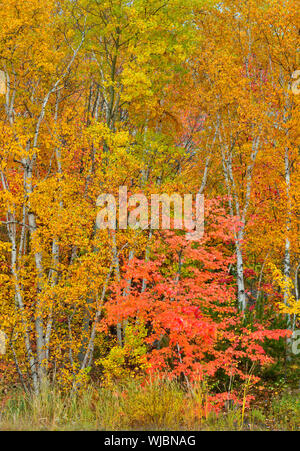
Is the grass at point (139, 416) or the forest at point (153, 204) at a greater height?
the forest at point (153, 204)

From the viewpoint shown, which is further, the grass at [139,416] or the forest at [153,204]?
the forest at [153,204]

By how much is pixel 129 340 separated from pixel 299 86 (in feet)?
33.0

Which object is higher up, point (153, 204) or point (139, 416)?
point (153, 204)

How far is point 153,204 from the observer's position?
483 inches

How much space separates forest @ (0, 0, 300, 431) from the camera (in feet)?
35.7

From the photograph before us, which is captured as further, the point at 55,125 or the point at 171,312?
the point at 55,125

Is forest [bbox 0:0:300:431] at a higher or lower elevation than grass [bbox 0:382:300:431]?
higher

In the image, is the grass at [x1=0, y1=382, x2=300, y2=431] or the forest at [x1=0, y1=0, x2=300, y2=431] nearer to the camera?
the grass at [x1=0, y1=382, x2=300, y2=431]

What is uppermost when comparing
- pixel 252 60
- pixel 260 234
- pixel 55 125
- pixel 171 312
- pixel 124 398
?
pixel 252 60

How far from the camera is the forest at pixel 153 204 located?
1088 cm

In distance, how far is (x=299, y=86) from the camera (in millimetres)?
13453

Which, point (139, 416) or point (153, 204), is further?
point (153, 204)

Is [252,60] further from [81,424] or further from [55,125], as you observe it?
[81,424]

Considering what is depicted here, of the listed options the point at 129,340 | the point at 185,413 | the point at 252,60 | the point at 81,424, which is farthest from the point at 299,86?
the point at 81,424
